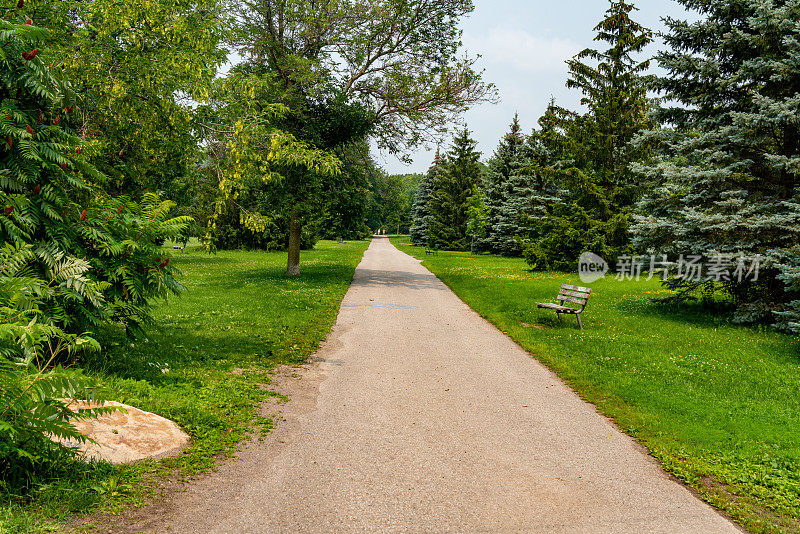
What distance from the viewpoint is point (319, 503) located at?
3.91 metres

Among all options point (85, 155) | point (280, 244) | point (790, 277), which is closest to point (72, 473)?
point (85, 155)

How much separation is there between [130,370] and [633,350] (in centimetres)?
849

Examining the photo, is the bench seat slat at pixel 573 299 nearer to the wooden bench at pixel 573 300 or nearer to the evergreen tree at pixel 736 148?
the wooden bench at pixel 573 300

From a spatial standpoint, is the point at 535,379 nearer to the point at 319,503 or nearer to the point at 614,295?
the point at 319,503

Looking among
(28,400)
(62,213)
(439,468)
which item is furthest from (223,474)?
(62,213)

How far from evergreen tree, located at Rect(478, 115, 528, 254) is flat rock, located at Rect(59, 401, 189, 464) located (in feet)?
114

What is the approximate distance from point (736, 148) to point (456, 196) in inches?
1363

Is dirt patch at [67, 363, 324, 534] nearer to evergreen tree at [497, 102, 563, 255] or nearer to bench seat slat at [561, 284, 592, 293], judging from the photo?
bench seat slat at [561, 284, 592, 293]

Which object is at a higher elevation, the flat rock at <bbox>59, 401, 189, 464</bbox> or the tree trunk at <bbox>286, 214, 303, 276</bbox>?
the tree trunk at <bbox>286, 214, 303, 276</bbox>

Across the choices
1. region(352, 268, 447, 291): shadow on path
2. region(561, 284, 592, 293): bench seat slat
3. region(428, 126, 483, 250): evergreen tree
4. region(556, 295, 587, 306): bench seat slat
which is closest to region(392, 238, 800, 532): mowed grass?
region(556, 295, 587, 306): bench seat slat

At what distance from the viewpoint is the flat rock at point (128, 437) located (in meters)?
4.26

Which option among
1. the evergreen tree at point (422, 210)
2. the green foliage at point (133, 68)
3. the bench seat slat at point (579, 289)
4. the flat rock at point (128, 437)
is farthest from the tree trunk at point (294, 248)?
the evergreen tree at point (422, 210)

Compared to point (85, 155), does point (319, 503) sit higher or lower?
lower

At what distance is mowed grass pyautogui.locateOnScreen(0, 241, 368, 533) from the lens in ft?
12.1
